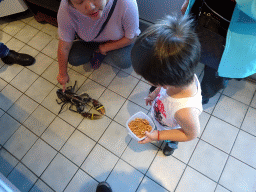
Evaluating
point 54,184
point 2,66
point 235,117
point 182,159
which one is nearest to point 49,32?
point 2,66

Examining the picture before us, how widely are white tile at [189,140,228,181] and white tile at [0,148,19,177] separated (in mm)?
1460

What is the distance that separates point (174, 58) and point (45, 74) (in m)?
1.63

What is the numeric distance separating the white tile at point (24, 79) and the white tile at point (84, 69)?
411 mm

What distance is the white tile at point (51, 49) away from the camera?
Answer: 191 centimetres

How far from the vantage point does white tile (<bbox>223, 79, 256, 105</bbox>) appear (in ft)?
4.94

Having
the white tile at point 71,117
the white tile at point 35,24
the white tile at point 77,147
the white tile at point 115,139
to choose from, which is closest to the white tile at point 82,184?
the white tile at point 77,147

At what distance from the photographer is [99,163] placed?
4.55 feet

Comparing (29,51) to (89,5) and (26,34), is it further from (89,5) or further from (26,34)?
(89,5)

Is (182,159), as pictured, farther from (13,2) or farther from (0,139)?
(13,2)

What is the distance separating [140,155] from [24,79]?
142 centimetres

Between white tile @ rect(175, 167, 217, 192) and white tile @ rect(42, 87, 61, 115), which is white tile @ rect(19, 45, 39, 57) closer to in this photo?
white tile @ rect(42, 87, 61, 115)

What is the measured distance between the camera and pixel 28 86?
1.77 m

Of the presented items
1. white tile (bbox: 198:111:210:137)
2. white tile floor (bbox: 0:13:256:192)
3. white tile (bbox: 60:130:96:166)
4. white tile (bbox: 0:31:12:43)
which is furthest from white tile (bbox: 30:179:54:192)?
white tile (bbox: 0:31:12:43)

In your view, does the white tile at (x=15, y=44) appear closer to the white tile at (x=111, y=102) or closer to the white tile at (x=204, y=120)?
the white tile at (x=111, y=102)
